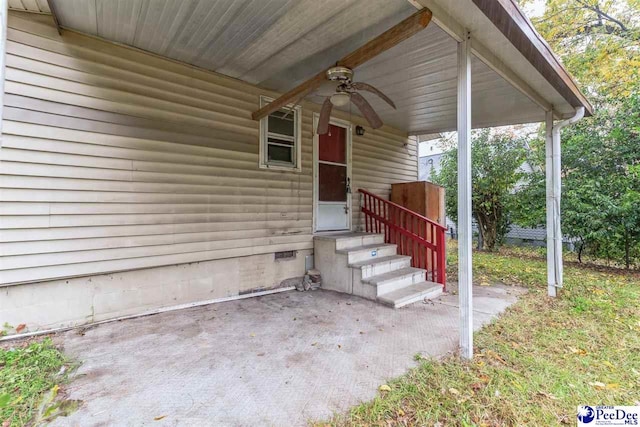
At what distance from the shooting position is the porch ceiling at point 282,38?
2564mm

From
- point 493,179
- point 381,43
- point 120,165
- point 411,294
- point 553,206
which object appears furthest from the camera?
point 493,179

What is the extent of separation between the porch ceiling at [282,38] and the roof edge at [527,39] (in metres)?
0.23

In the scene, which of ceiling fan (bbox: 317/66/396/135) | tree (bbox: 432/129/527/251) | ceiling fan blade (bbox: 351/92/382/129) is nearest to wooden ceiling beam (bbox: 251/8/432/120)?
ceiling fan (bbox: 317/66/396/135)

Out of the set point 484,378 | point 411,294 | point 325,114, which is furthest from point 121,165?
point 484,378

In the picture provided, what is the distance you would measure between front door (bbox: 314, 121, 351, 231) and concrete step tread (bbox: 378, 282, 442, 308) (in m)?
1.64

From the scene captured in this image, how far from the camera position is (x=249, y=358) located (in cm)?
243

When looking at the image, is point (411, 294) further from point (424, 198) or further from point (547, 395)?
point (424, 198)

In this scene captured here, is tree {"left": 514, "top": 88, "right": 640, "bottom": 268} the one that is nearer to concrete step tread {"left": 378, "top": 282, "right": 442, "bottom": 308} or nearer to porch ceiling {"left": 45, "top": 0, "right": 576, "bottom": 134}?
porch ceiling {"left": 45, "top": 0, "right": 576, "bottom": 134}

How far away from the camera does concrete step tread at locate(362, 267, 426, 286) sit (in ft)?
13.0

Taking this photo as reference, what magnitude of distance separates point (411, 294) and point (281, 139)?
2.86 metres

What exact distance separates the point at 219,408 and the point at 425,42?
355 cm

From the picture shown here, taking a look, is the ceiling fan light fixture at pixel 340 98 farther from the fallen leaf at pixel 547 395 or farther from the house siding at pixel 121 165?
the fallen leaf at pixel 547 395

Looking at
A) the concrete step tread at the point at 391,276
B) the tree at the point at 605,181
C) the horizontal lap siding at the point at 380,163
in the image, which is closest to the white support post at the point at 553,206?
the concrete step tread at the point at 391,276

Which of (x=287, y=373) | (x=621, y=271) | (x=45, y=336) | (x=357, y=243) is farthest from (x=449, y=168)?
(x=45, y=336)
